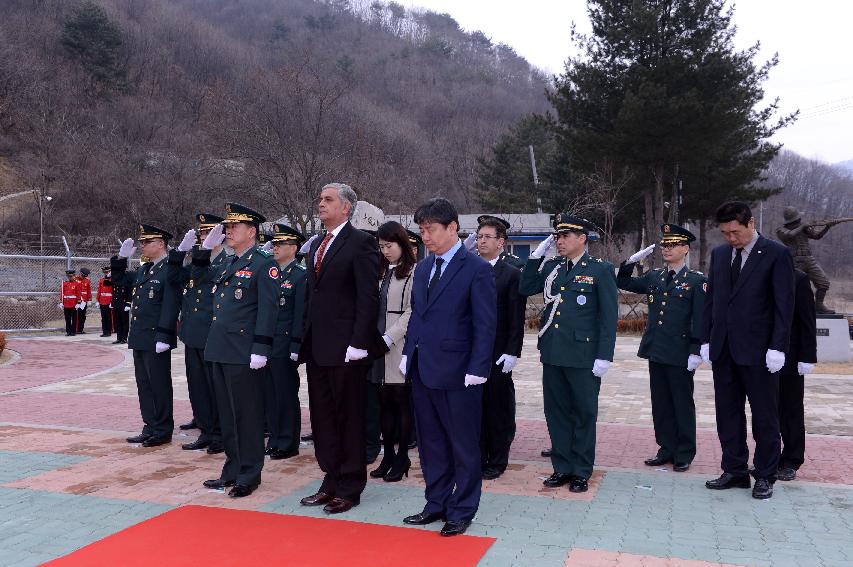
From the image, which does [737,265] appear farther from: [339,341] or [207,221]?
[207,221]

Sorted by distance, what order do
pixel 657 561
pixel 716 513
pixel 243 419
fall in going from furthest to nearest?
pixel 243 419
pixel 716 513
pixel 657 561

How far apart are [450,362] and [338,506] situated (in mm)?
1279

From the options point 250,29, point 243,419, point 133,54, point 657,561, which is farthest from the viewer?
point 250,29

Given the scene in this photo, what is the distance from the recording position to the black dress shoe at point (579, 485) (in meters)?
5.45

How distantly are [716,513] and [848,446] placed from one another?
2.93 m

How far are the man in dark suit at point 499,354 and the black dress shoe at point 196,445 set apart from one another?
2.66 m

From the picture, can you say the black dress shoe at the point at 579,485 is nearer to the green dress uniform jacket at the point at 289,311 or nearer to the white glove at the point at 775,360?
the white glove at the point at 775,360

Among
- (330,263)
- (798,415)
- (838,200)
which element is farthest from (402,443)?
(838,200)

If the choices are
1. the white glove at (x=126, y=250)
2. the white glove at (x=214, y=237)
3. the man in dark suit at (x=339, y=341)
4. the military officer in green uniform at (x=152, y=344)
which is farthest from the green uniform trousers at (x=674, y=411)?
the white glove at (x=126, y=250)

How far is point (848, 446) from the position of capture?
276 inches

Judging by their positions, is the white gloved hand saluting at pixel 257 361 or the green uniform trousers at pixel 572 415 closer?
the white gloved hand saluting at pixel 257 361

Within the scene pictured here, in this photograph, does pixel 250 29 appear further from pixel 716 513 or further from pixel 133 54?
pixel 716 513

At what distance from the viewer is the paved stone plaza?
4270 mm

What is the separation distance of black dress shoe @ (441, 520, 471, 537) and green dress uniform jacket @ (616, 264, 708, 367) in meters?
2.48
